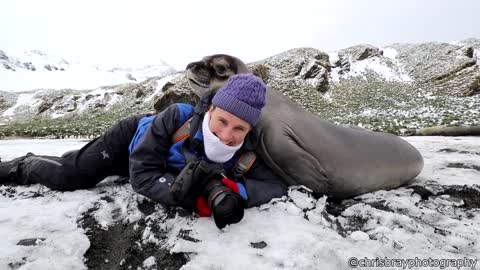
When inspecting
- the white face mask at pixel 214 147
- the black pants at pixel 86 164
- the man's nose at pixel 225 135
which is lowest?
the black pants at pixel 86 164

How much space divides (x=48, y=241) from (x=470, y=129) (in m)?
8.06

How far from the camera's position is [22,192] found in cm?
340

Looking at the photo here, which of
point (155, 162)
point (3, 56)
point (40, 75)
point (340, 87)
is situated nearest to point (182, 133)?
point (155, 162)

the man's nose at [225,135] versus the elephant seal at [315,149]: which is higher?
the man's nose at [225,135]

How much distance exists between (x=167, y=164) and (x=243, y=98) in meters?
0.90

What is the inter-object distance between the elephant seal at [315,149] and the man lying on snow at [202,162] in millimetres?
197

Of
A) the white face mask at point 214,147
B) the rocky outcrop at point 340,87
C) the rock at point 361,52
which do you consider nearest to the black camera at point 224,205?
the white face mask at point 214,147

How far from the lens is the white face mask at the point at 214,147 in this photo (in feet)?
8.73

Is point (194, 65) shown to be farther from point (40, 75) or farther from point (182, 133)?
point (40, 75)

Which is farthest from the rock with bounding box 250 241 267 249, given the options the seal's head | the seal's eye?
the seal's eye

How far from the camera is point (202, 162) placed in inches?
98.7

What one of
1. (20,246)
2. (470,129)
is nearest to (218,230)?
(20,246)

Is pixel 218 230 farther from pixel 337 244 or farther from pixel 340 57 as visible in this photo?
pixel 340 57

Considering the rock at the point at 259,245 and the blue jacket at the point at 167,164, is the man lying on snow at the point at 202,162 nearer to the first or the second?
the blue jacket at the point at 167,164
